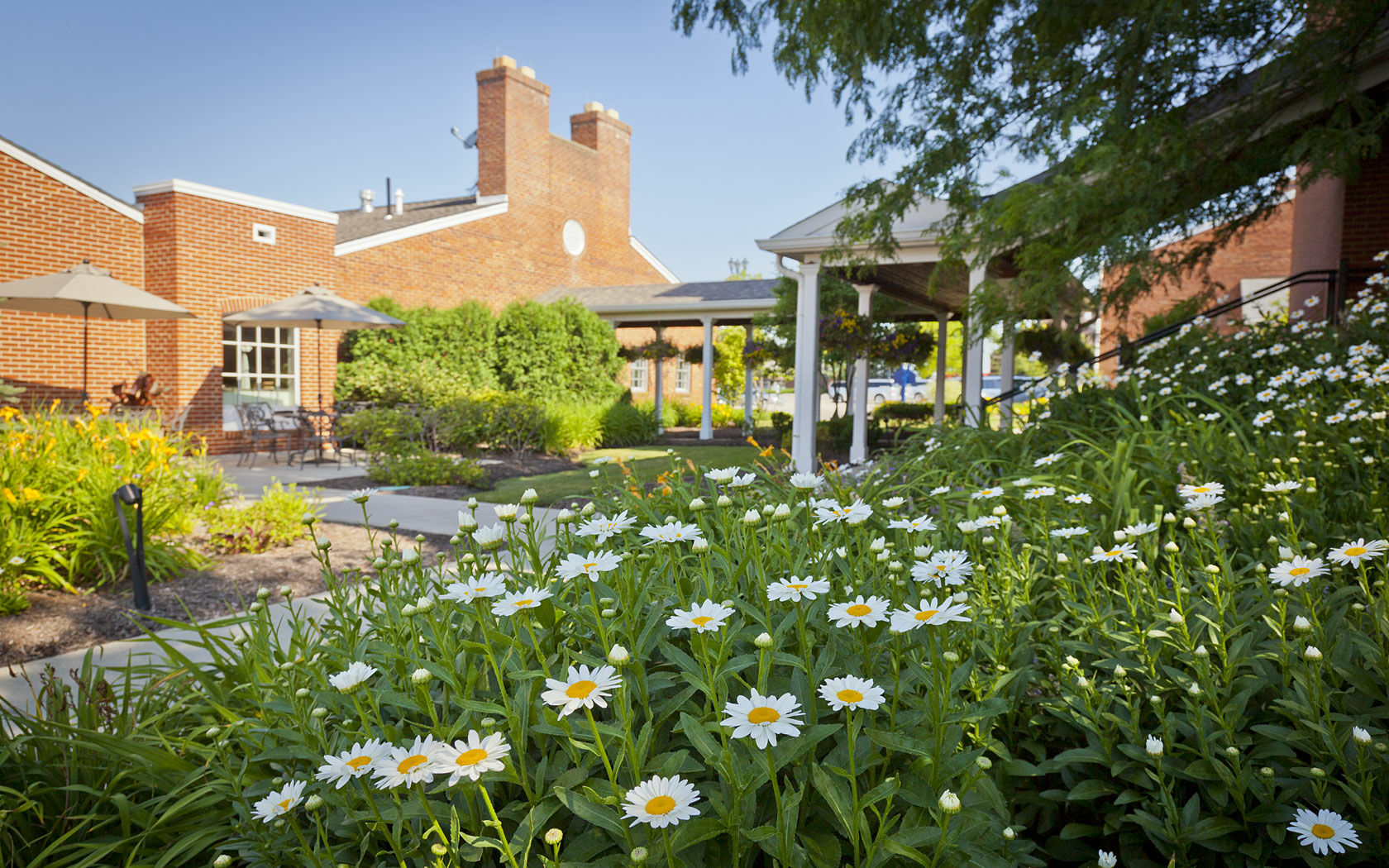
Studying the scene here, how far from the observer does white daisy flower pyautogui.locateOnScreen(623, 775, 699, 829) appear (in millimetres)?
852

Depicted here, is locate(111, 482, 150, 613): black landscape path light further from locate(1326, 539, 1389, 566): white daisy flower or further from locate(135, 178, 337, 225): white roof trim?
locate(135, 178, 337, 225): white roof trim

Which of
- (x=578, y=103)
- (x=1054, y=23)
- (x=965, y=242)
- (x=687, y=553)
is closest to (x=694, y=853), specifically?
(x=687, y=553)

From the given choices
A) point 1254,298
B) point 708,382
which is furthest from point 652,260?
point 1254,298

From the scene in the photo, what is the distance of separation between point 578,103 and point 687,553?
21.5 meters

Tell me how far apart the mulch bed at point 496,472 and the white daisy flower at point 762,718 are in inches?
278

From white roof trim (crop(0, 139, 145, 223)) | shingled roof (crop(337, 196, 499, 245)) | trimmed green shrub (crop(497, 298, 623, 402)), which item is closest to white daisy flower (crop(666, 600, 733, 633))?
white roof trim (crop(0, 139, 145, 223))

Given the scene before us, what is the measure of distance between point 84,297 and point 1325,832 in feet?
36.6

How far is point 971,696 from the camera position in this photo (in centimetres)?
157

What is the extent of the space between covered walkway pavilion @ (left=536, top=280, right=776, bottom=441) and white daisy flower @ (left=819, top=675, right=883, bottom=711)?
14.2 m

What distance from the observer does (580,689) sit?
98 centimetres

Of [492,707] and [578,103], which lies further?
[578,103]

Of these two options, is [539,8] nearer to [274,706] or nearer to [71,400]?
[274,706]

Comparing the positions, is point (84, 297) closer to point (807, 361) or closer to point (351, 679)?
point (807, 361)

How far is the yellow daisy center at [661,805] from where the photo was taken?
2.87 feet
